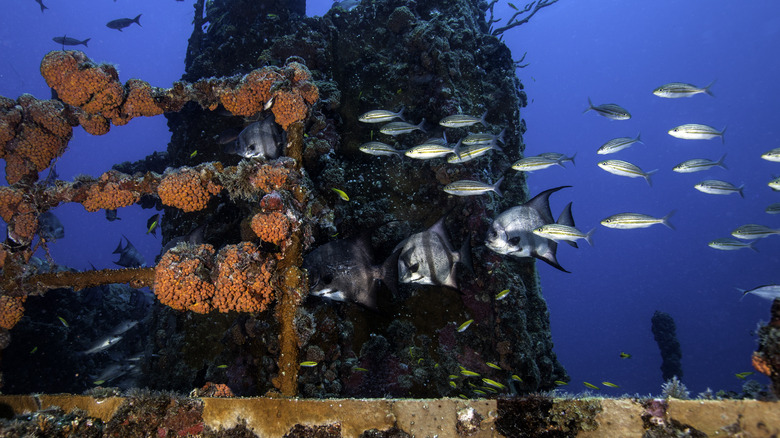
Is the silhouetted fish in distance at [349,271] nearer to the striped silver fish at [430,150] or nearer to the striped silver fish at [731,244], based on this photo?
the striped silver fish at [430,150]

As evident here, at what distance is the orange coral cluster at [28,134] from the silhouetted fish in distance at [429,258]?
15.8 feet

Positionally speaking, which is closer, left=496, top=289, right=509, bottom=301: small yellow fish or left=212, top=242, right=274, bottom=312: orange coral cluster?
left=212, top=242, right=274, bottom=312: orange coral cluster

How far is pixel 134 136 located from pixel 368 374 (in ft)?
530

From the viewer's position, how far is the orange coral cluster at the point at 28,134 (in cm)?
420

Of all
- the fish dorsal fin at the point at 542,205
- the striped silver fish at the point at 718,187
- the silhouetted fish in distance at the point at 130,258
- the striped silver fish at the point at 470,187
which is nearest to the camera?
the fish dorsal fin at the point at 542,205

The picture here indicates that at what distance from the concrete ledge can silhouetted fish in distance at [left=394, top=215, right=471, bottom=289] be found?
182 centimetres

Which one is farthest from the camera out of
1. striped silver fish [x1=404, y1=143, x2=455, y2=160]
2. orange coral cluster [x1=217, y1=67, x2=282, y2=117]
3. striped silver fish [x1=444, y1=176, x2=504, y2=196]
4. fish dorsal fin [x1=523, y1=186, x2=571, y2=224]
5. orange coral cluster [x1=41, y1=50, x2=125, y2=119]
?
striped silver fish [x1=404, y1=143, x2=455, y2=160]

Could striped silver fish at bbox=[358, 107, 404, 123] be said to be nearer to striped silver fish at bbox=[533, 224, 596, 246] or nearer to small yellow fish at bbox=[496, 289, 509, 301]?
striped silver fish at bbox=[533, 224, 596, 246]

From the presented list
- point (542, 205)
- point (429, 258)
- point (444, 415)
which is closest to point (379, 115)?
point (429, 258)

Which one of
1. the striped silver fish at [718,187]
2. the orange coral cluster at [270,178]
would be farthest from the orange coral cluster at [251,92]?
the striped silver fish at [718,187]

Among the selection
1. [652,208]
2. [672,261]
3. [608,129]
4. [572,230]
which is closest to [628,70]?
[608,129]

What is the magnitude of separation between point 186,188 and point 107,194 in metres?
1.18

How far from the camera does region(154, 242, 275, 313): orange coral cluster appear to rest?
10.5 feet

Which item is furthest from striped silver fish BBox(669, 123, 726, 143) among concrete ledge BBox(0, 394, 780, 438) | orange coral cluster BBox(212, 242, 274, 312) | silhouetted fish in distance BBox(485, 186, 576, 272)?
orange coral cluster BBox(212, 242, 274, 312)
